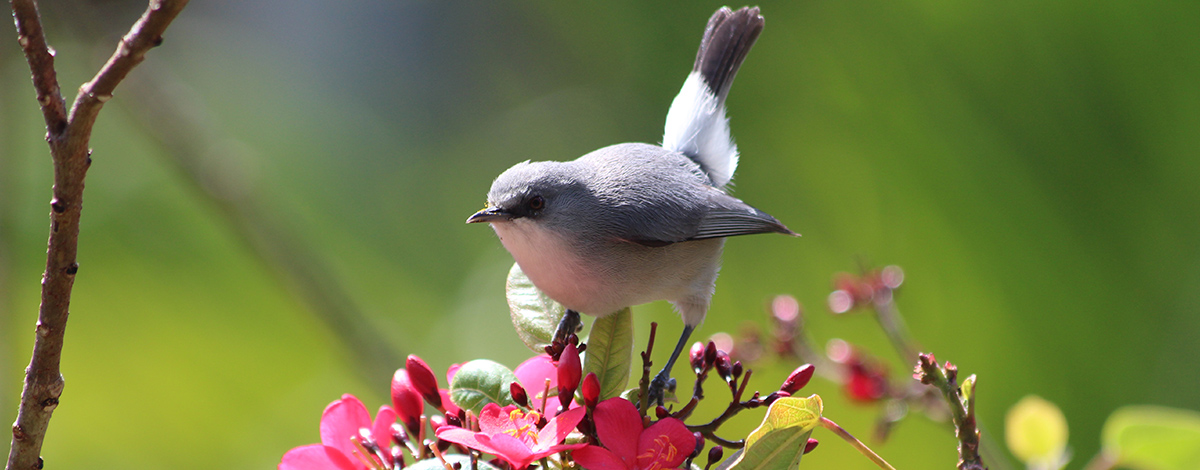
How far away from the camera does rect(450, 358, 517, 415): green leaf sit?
110 centimetres

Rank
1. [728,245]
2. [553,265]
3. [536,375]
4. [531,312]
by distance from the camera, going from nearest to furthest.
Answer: [536,375]
[531,312]
[553,265]
[728,245]

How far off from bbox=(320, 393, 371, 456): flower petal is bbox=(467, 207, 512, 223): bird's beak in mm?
470

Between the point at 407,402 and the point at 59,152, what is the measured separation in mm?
579

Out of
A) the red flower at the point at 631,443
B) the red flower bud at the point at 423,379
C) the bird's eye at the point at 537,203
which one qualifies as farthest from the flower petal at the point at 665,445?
the bird's eye at the point at 537,203

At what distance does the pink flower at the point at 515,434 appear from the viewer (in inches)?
34.9

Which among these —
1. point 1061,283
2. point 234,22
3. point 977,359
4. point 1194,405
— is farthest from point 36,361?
point 234,22

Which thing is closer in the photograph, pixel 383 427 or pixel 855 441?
pixel 855 441

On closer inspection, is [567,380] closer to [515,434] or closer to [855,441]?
[515,434]

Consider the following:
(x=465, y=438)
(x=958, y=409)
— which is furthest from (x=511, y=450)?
(x=958, y=409)

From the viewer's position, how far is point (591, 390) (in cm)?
104

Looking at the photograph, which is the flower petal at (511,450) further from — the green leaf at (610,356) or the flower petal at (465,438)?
the green leaf at (610,356)

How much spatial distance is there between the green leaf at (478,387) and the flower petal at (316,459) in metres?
0.18

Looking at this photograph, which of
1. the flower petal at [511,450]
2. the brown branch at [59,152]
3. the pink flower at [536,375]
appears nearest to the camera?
the brown branch at [59,152]

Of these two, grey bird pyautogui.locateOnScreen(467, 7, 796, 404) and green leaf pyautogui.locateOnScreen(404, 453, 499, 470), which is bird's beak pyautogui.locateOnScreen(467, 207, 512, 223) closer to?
grey bird pyautogui.locateOnScreen(467, 7, 796, 404)
